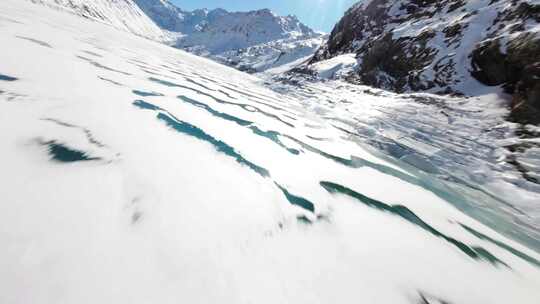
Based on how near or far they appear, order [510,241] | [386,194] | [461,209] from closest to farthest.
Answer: [510,241] < [386,194] < [461,209]

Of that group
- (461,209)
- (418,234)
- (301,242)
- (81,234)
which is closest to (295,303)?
(301,242)

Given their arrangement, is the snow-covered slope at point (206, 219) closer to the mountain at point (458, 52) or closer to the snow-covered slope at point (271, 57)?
the mountain at point (458, 52)

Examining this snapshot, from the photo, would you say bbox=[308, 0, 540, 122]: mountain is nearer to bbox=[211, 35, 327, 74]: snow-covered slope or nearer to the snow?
the snow

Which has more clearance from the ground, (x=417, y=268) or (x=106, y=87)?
(x=417, y=268)

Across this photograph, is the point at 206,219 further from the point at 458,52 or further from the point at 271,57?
the point at 271,57

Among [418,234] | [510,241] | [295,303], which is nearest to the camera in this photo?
[295,303]

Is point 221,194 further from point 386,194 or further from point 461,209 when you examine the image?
point 461,209

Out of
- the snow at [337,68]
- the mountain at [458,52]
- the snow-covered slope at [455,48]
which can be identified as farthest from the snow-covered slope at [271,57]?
the snow-covered slope at [455,48]
